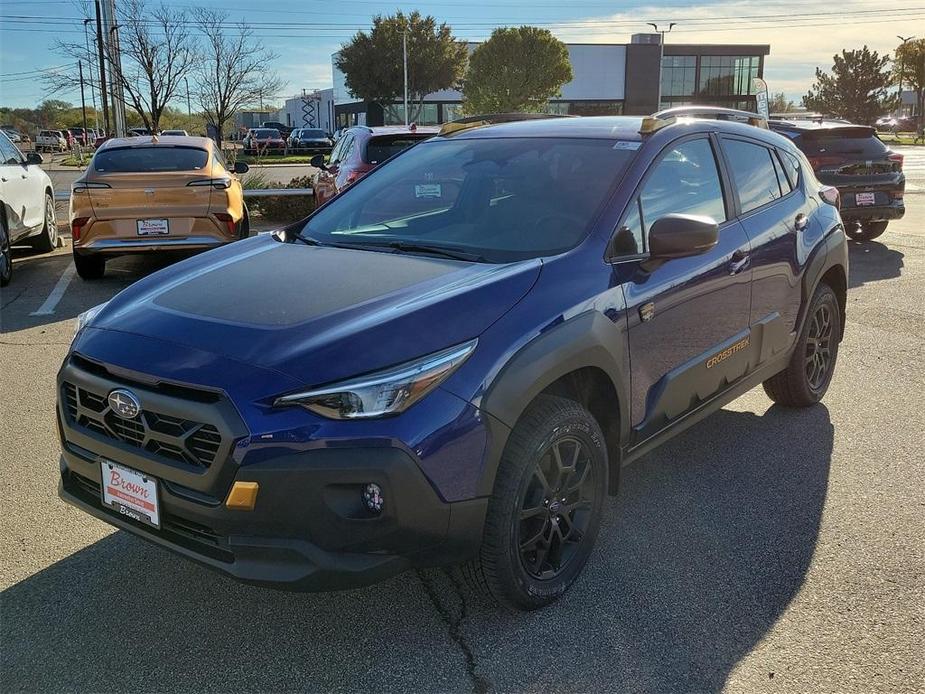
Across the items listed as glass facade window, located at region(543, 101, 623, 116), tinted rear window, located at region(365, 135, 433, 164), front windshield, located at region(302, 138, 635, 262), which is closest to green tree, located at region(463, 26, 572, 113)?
glass facade window, located at region(543, 101, 623, 116)

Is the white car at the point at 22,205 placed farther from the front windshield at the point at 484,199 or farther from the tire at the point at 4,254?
the front windshield at the point at 484,199

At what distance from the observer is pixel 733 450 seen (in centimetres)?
445

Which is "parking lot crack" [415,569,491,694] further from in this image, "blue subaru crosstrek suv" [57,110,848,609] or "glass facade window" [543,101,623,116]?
"glass facade window" [543,101,623,116]

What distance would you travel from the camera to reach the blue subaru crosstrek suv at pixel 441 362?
238cm

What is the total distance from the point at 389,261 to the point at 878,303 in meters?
6.42

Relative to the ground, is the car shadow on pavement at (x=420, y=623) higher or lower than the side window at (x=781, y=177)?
lower

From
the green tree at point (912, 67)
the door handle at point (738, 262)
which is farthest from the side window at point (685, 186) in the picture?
Result: the green tree at point (912, 67)

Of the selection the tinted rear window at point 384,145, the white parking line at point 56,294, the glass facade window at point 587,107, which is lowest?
the white parking line at point 56,294

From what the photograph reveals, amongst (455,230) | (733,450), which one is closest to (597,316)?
(455,230)

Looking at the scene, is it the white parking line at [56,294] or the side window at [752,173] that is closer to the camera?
the side window at [752,173]

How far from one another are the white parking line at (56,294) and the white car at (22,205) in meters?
0.55

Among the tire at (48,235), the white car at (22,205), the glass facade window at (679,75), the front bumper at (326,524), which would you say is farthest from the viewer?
the glass facade window at (679,75)

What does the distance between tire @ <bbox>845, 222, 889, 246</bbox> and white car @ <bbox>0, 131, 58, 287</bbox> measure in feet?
35.9

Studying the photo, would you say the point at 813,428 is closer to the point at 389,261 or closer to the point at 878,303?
the point at 389,261
